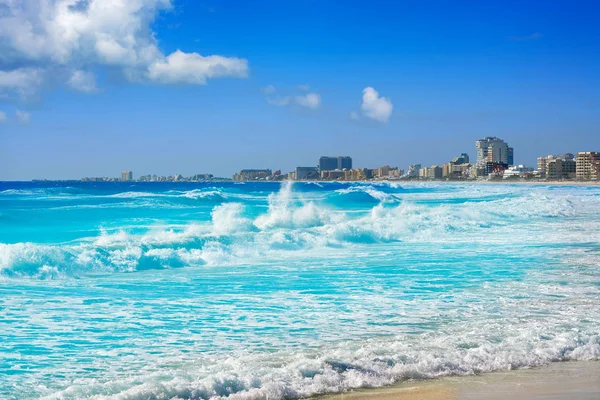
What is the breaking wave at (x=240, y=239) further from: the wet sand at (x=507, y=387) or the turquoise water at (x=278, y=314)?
the wet sand at (x=507, y=387)

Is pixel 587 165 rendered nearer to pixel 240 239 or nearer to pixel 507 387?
pixel 240 239

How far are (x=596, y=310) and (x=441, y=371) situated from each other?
158 inches

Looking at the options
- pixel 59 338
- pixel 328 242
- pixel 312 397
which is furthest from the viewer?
pixel 328 242

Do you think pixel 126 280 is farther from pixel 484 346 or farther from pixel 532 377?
pixel 532 377

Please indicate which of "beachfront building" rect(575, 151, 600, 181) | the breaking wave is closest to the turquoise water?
the breaking wave

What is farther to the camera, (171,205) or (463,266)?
(171,205)

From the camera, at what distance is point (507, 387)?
587cm

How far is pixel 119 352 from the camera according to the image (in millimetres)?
7043

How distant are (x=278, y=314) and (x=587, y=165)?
178 meters

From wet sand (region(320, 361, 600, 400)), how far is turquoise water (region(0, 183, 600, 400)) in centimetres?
21

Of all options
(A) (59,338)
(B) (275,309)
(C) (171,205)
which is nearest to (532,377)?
(B) (275,309)

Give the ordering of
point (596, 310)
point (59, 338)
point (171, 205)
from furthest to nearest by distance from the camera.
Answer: point (171, 205)
point (596, 310)
point (59, 338)

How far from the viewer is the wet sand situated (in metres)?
5.56

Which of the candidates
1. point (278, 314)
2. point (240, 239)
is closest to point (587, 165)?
point (240, 239)
